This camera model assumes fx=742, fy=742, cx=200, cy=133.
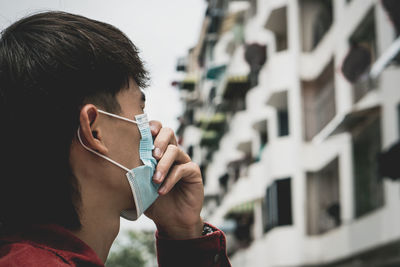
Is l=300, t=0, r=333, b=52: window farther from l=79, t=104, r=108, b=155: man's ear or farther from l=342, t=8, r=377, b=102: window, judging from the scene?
l=79, t=104, r=108, b=155: man's ear

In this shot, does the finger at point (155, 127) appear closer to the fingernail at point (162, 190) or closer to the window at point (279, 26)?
the fingernail at point (162, 190)

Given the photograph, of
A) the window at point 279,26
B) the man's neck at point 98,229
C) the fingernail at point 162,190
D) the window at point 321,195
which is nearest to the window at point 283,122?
the window at point 279,26

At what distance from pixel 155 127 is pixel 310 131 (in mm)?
20693

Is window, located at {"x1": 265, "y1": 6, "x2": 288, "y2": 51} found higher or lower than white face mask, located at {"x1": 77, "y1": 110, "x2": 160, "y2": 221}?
lower

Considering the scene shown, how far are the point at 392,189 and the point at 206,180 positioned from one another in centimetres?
3069

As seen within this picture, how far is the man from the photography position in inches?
71.1

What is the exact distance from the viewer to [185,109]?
55469mm

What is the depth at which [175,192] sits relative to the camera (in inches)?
96.8

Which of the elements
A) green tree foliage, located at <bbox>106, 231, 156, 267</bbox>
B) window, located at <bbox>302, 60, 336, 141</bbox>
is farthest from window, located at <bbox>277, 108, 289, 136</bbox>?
green tree foliage, located at <bbox>106, 231, 156, 267</bbox>

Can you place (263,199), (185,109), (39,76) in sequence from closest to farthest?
(39,76), (263,199), (185,109)

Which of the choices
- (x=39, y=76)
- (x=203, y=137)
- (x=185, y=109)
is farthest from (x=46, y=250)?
(x=185, y=109)

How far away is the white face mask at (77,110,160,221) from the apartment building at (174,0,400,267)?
10.9 m

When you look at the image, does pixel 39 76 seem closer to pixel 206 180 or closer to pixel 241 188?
pixel 241 188

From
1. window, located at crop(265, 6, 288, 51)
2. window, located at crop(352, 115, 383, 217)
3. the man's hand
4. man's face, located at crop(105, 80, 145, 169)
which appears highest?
man's face, located at crop(105, 80, 145, 169)
